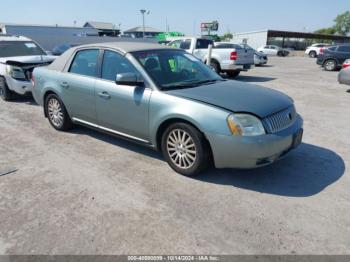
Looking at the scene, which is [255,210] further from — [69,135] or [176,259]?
[69,135]

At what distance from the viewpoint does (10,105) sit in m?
8.16

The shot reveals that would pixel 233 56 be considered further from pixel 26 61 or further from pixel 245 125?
pixel 245 125

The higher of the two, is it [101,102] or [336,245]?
[101,102]

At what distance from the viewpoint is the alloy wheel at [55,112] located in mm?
5703

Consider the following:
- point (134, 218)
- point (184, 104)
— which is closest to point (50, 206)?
point (134, 218)

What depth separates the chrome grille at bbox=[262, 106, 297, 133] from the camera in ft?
12.1

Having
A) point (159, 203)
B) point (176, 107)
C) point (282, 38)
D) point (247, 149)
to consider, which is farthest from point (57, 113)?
point (282, 38)

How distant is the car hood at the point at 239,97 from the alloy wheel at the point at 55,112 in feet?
8.43

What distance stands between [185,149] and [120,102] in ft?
3.95

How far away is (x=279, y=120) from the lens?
3.88 metres

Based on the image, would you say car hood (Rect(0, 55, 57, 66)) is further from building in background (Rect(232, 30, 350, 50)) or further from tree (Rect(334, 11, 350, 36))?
tree (Rect(334, 11, 350, 36))

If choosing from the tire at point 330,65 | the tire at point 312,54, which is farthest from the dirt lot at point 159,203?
the tire at point 312,54

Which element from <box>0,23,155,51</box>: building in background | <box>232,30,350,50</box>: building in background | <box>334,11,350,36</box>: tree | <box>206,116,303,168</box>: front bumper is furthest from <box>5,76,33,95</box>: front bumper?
<box>334,11,350,36</box>: tree

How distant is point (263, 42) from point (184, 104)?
180ft
